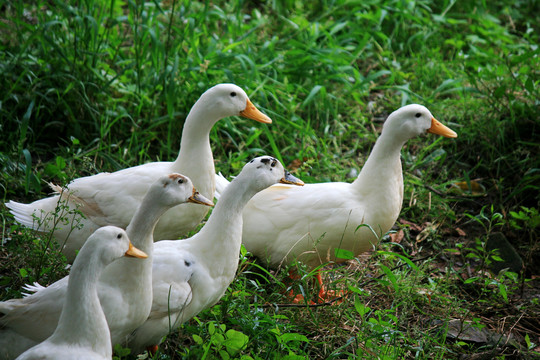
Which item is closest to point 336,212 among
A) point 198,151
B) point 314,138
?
point 198,151

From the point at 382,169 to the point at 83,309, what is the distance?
1.96 metres

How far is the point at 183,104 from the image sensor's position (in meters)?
4.72

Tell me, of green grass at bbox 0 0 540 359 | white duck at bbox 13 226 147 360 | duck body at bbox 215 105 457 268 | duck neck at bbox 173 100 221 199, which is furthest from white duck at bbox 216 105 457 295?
white duck at bbox 13 226 147 360

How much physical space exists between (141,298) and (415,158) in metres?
2.99

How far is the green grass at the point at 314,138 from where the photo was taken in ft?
10.6

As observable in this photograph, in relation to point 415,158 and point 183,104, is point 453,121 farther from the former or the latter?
point 183,104

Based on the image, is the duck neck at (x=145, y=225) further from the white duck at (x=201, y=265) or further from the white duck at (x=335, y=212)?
the white duck at (x=335, y=212)

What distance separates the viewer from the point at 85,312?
7.52 feet

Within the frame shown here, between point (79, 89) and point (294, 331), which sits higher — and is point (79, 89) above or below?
above

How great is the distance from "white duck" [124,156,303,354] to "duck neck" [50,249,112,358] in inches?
18.2

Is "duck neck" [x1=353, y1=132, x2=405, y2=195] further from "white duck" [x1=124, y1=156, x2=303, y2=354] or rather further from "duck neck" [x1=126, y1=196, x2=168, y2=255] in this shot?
"duck neck" [x1=126, y1=196, x2=168, y2=255]

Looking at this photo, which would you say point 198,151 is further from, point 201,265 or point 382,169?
point 382,169

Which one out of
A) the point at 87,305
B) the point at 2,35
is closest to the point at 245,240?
the point at 87,305

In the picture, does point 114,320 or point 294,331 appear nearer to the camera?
point 114,320
